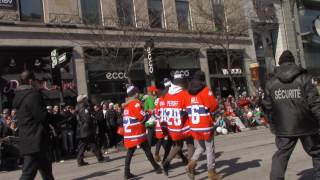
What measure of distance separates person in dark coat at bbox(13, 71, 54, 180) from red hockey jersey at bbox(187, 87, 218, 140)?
250cm

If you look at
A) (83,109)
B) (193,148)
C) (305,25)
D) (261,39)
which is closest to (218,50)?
(261,39)

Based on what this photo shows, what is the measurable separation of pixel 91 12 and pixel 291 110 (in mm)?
18724

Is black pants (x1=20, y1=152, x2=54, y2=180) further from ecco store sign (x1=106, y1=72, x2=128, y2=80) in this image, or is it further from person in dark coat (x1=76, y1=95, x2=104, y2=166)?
ecco store sign (x1=106, y1=72, x2=128, y2=80)

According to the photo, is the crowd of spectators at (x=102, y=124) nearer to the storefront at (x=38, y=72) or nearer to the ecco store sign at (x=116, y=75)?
the storefront at (x=38, y=72)

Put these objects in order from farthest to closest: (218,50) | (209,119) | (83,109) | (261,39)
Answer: (261,39) → (218,50) → (83,109) → (209,119)

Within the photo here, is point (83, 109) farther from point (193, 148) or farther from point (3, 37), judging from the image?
point (3, 37)

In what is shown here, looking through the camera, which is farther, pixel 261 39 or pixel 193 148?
pixel 261 39

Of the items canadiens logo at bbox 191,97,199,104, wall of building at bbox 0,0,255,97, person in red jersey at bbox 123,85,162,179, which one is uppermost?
wall of building at bbox 0,0,255,97

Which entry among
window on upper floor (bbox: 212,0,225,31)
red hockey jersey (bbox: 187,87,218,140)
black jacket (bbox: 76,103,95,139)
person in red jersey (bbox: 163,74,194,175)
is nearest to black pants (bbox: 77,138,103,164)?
black jacket (bbox: 76,103,95,139)

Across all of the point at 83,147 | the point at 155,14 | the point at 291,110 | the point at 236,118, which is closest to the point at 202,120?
the point at 291,110

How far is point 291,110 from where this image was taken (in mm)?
6766

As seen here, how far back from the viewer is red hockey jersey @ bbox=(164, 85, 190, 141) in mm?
9711

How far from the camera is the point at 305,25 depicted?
39.4 meters

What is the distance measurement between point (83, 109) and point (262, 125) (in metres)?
11.7
